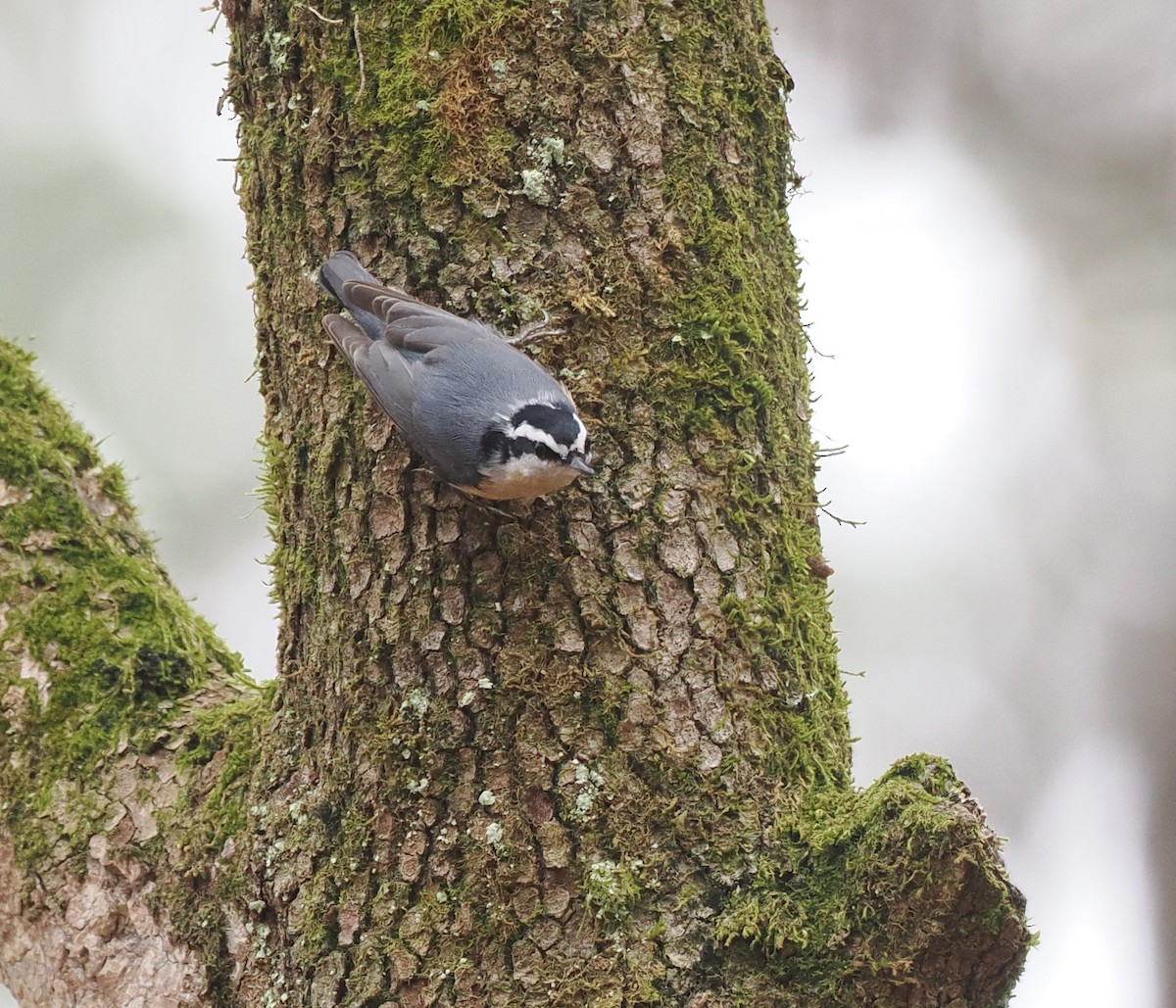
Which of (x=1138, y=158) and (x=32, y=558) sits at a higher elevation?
(x=1138, y=158)

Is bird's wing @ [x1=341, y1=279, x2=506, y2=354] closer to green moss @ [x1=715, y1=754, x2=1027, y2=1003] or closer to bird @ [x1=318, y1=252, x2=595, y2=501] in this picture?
bird @ [x1=318, y1=252, x2=595, y2=501]

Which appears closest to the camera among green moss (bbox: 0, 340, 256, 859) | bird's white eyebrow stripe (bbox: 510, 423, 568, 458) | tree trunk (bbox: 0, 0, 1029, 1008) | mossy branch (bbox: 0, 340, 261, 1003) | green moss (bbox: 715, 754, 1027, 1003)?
green moss (bbox: 715, 754, 1027, 1003)

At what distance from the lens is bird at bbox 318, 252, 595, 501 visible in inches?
90.0

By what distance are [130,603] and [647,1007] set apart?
1.55m

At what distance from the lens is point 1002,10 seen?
6.15 meters

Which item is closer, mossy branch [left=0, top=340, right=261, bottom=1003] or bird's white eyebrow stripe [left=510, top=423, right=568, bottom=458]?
bird's white eyebrow stripe [left=510, top=423, right=568, bottom=458]

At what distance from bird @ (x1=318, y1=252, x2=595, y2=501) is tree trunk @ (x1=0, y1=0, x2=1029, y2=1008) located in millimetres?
62

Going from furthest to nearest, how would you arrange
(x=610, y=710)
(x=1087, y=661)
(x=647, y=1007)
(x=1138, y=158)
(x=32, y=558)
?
(x=1138, y=158) < (x=1087, y=661) < (x=32, y=558) < (x=610, y=710) < (x=647, y=1007)

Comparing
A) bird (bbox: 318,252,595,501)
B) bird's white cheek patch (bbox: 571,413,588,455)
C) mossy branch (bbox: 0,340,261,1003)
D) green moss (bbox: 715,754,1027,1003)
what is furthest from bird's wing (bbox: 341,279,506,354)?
green moss (bbox: 715,754,1027,1003)

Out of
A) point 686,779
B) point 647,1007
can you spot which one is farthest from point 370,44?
point 647,1007

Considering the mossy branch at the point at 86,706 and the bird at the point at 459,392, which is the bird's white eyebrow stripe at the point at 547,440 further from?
the mossy branch at the point at 86,706

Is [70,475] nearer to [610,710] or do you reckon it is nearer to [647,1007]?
[610,710]

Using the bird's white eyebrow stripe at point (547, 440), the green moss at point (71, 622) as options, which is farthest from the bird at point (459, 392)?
the green moss at point (71, 622)

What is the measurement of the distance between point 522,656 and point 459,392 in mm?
635
